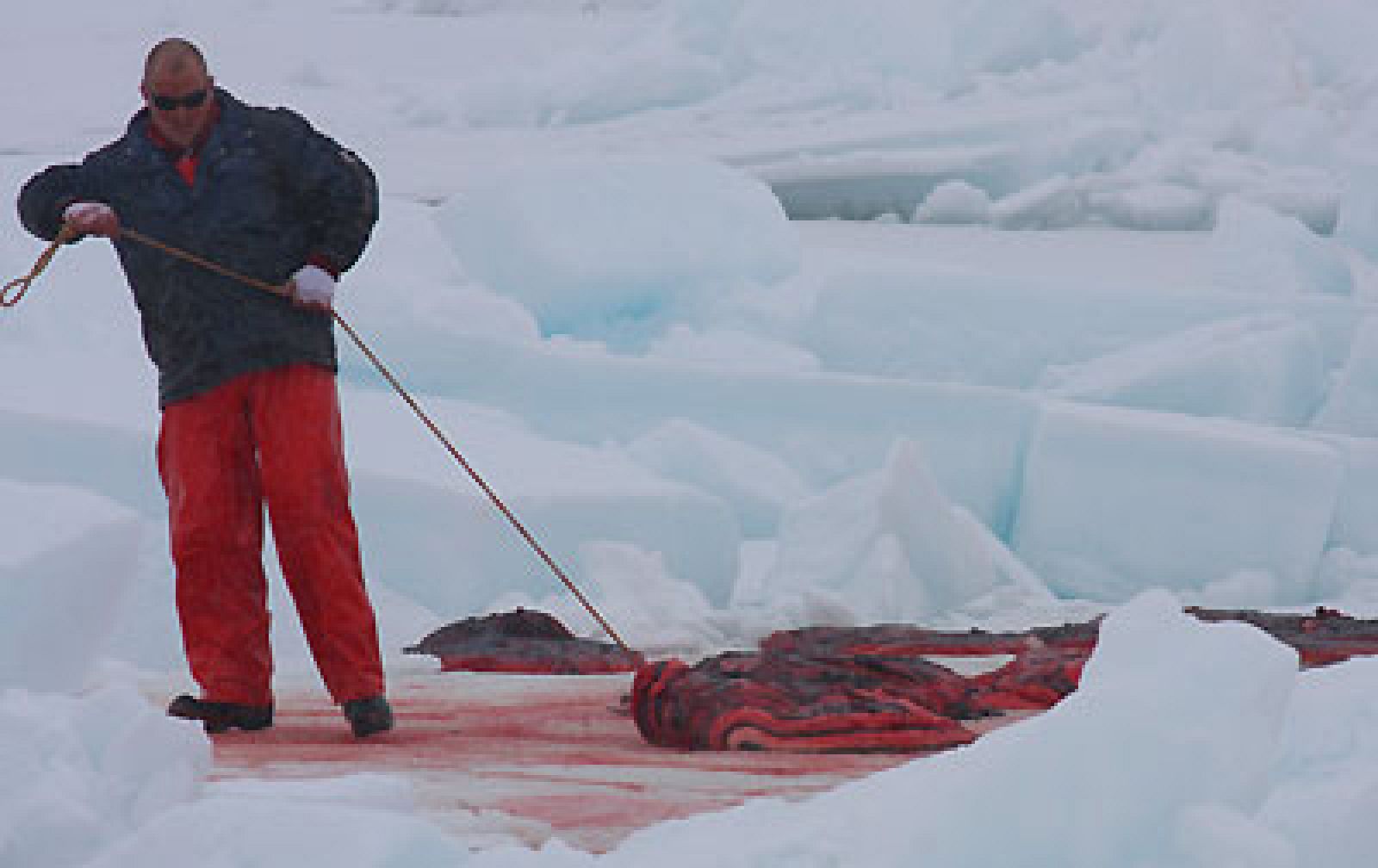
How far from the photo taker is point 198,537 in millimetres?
2736

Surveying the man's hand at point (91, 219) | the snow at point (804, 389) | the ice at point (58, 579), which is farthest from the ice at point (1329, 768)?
the ice at point (58, 579)

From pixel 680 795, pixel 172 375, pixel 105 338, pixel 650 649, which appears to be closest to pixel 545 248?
pixel 105 338

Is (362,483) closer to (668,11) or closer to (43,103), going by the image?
(43,103)

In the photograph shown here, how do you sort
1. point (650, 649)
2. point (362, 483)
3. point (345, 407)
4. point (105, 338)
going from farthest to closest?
point (105, 338), point (345, 407), point (362, 483), point (650, 649)

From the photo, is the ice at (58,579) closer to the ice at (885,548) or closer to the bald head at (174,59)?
the bald head at (174,59)

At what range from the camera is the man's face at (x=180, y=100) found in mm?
2693

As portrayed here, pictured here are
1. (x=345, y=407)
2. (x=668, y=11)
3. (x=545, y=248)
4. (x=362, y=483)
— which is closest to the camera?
(x=362, y=483)

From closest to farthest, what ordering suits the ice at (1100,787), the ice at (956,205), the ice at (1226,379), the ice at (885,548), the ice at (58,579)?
the ice at (1100,787)
the ice at (58,579)
the ice at (885,548)
the ice at (1226,379)
the ice at (956,205)

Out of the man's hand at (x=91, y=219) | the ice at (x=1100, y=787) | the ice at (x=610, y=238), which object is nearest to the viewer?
the ice at (x=1100, y=787)

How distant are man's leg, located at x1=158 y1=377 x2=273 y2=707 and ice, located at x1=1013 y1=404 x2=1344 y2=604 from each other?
12.1 ft

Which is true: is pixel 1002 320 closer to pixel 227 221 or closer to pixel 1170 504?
pixel 1170 504

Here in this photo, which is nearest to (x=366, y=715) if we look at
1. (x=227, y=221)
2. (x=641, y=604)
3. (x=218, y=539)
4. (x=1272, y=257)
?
(x=218, y=539)

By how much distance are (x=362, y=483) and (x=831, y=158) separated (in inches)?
185

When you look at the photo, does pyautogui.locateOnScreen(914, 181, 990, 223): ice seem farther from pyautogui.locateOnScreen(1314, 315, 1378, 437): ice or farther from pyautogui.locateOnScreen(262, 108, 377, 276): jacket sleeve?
pyautogui.locateOnScreen(262, 108, 377, 276): jacket sleeve
